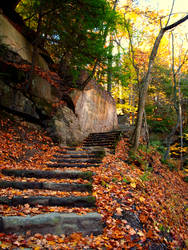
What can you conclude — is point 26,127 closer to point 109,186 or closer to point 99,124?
point 109,186

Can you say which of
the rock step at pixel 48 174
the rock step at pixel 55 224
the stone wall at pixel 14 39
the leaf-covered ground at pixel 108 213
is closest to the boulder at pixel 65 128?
the leaf-covered ground at pixel 108 213

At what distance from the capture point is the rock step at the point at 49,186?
153 inches

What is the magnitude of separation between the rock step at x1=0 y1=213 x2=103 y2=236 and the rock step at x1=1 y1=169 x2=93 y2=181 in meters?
1.63

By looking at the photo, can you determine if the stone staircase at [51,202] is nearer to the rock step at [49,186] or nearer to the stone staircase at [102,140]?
the rock step at [49,186]

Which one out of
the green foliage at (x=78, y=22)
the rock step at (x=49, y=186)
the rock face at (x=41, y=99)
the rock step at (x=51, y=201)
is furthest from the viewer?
the rock face at (x=41, y=99)

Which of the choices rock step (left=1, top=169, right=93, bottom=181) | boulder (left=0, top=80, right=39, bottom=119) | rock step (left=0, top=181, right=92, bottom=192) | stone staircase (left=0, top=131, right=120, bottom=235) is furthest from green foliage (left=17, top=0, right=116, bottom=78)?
rock step (left=0, top=181, right=92, bottom=192)

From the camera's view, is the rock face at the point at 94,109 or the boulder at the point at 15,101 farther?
the rock face at the point at 94,109

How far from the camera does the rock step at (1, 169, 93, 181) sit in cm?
452

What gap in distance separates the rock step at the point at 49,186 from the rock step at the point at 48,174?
1.70 feet

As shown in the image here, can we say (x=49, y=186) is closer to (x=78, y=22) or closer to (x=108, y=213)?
(x=108, y=213)

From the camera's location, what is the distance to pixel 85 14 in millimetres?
7383

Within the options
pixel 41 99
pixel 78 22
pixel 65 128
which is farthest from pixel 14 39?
pixel 65 128

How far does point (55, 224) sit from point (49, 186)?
4.44 feet

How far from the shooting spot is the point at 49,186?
4078 millimetres
